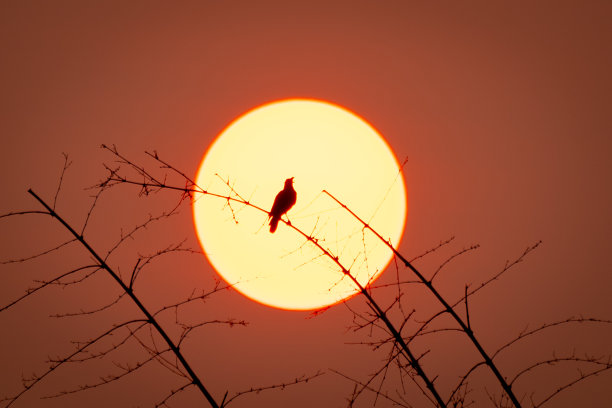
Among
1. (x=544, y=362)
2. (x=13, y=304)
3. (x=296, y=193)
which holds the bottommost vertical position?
(x=544, y=362)

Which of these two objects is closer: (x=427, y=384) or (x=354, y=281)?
(x=427, y=384)

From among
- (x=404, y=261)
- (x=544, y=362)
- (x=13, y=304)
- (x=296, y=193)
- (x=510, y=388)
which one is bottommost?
(x=510, y=388)

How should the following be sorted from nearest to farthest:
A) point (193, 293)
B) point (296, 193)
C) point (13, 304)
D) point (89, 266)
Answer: point (13, 304)
point (89, 266)
point (193, 293)
point (296, 193)

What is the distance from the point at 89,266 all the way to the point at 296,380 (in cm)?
121

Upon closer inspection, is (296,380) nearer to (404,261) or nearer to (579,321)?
(404,261)

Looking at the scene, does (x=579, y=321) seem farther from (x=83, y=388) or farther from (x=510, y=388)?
(x=83, y=388)

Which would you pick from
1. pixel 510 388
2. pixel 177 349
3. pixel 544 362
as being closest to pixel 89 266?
pixel 177 349

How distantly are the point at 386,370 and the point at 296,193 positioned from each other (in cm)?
773

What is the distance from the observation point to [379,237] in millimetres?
2686

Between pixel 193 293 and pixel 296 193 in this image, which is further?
pixel 296 193

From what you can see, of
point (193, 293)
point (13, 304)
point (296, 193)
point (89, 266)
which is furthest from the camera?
point (296, 193)

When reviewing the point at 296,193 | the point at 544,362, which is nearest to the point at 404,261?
the point at 544,362

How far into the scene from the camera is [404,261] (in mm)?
2660

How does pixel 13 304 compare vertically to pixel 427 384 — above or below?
above
